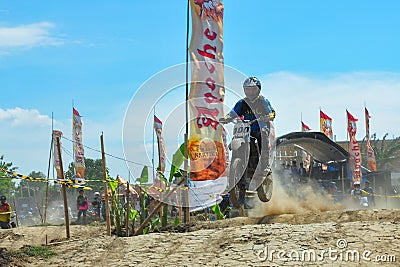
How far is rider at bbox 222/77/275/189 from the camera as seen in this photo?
412 inches

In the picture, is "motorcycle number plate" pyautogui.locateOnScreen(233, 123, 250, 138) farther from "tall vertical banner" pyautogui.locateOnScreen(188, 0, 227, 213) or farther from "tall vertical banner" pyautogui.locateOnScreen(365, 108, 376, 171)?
"tall vertical banner" pyautogui.locateOnScreen(365, 108, 376, 171)

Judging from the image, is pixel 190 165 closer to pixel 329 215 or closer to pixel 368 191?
pixel 329 215

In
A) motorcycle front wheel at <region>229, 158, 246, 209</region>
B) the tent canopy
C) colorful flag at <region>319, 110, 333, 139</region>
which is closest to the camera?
motorcycle front wheel at <region>229, 158, 246, 209</region>

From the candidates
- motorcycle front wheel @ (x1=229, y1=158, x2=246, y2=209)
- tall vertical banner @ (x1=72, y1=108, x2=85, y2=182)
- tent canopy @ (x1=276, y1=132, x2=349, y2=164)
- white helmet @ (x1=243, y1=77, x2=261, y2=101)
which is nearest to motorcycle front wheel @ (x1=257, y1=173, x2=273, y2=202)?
motorcycle front wheel @ (x1=229, y1=158, x2=246, y2=209)

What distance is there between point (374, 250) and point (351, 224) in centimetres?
114

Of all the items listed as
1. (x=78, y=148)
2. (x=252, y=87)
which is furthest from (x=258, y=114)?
(x=78, y=148)

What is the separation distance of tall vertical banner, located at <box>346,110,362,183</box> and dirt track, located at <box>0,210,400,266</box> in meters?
14.4

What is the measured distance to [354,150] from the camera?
2484cm

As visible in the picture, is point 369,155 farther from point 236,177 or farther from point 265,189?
point 236,177

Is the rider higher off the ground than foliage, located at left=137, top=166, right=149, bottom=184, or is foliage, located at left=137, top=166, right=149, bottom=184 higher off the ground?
the rider

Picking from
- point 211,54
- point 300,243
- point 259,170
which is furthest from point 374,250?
point 211,54

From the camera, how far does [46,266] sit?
8.70 m

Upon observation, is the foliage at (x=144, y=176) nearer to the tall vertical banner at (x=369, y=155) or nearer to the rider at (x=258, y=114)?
the rider at (x=258, y=114)

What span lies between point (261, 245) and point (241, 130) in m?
3.08
